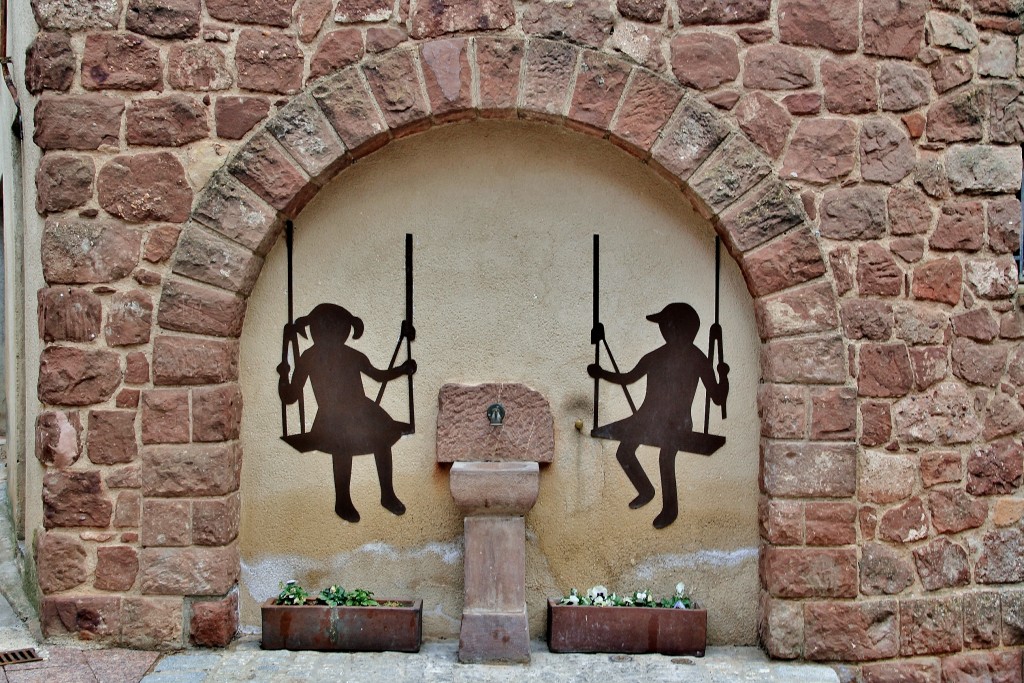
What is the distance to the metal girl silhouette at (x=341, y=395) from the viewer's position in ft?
13.0

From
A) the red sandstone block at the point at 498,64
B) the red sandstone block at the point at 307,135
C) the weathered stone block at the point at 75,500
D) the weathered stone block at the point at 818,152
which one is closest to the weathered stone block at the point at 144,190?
the red sandstone block at the point at 307,135

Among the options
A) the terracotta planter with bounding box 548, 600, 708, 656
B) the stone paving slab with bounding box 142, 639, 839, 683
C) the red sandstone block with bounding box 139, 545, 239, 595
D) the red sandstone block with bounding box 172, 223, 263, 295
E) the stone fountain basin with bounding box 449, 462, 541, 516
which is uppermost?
the red sandstone block with bounding box 172, 223, 263, 295

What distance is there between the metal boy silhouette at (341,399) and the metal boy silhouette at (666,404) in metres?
0.91

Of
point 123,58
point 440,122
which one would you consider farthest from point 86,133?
point 440,122

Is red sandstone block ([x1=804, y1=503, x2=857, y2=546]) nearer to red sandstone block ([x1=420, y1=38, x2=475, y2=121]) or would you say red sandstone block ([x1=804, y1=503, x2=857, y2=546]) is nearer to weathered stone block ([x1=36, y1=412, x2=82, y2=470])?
red sandstone block ([x1=420, y1=38, x2=475, y2=121])

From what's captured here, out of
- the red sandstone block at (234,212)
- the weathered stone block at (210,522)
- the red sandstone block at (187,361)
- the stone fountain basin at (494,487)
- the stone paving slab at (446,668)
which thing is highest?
the red sandstone block at (234,212)

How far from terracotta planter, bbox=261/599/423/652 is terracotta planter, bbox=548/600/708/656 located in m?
0.61

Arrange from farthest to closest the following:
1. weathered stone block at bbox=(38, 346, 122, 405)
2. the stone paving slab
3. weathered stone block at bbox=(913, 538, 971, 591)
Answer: weathered stone block at bbox=(913, 538, 971, 591) → weathered stone block at bbox=(38, 346, 122, 405) → the stone paving slab

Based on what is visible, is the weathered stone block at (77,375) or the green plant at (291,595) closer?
the weathered stone block at (77,375)

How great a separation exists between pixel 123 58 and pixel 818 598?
3507 millimetres

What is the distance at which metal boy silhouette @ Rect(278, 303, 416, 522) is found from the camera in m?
3.97

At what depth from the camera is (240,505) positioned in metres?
3.93

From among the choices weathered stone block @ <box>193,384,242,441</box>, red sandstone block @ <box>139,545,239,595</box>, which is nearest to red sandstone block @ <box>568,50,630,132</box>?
weathered stone block @ <box>193,384,242,441</box>

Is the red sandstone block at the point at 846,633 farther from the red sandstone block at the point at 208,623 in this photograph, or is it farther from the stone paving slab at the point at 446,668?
the red sandstone block at the point at 208,623
